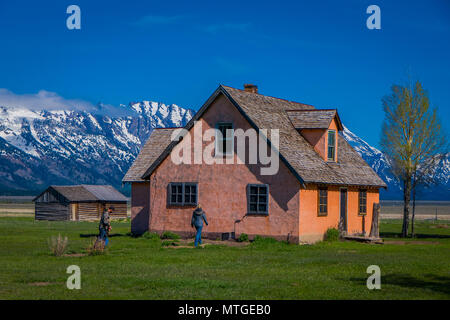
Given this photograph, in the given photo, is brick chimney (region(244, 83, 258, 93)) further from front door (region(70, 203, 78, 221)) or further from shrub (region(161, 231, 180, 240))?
front door (region(70, 203, 78, 221))

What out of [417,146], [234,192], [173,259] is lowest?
[173,259]

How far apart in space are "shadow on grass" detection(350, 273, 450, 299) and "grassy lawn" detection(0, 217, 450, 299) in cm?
3

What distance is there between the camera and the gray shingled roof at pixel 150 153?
43344mm

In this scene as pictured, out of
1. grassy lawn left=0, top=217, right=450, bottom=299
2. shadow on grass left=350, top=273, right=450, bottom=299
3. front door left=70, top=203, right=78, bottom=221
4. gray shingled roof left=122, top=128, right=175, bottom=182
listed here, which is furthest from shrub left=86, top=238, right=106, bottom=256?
front door left=70, top=203, right=78, bottom=221

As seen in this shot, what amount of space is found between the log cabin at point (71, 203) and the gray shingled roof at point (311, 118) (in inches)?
1479

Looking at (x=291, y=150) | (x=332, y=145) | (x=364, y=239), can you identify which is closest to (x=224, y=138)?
(x=291, y=150)

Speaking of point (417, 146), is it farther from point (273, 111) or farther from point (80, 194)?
point (80, 194)

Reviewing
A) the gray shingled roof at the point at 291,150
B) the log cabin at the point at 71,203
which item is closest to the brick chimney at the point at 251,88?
the gray shingled roof at the point at 291,150

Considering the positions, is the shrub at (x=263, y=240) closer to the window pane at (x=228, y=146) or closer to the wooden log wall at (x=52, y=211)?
the window pane at (x=228, y=146)

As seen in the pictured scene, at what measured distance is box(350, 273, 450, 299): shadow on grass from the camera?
1822cm
